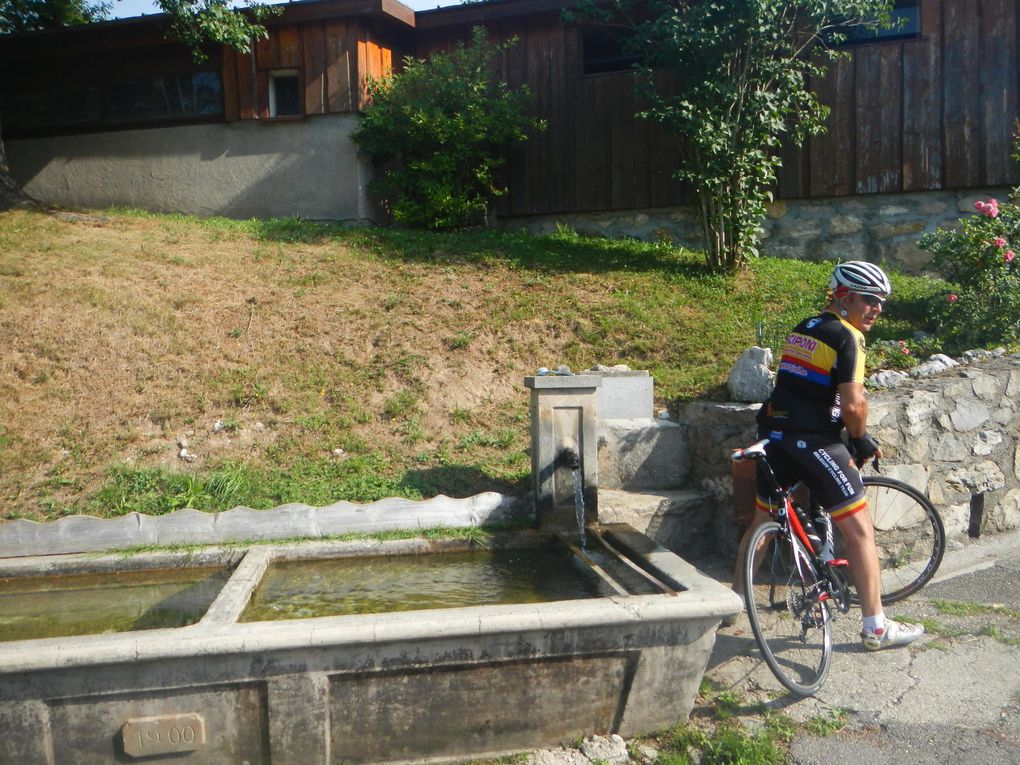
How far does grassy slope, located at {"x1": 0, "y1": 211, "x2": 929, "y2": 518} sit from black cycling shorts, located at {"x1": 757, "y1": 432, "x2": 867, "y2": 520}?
2.05m

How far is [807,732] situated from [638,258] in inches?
281

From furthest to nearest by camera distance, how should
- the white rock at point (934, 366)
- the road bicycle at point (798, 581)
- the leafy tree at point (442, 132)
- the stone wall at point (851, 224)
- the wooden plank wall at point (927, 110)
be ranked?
the leafy tree at point (442, 132) → the stone wall at point (851, 224) → the wooden plank wall at point (927, 110) → the white rock at point (934, 366) → the road bicycle at point (798, 581)

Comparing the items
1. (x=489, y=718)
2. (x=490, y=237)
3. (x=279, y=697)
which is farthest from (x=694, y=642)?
(x=490, y=237)

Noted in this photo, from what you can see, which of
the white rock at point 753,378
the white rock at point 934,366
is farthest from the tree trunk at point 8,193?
the white rock at point 934,366

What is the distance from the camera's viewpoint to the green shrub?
24.7 feet

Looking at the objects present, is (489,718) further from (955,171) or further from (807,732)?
(955,171)

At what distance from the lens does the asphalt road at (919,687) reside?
11.9 feet

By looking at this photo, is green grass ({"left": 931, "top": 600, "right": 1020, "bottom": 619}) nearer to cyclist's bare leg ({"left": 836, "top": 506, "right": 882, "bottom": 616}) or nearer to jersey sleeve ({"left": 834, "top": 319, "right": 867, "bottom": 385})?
cyclist's bare leg ({"left": 836, "top": 506, "right": 882, "bottom": 616})

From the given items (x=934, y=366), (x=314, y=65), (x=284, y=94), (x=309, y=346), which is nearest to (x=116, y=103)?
(x=284, y=94)

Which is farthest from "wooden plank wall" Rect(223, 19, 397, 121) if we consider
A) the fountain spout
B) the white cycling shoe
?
the white cycling shoe

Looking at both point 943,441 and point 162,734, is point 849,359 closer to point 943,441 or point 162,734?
point 943,441

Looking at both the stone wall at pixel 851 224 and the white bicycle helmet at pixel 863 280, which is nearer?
the white bicycle helmet at pixel 863 280

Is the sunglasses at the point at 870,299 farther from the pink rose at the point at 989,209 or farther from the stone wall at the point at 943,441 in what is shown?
the pink rose at the point at 989,209

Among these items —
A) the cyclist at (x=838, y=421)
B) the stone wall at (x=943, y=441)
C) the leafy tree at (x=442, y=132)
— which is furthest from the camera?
the leafy tree at (x=442, y=132)
